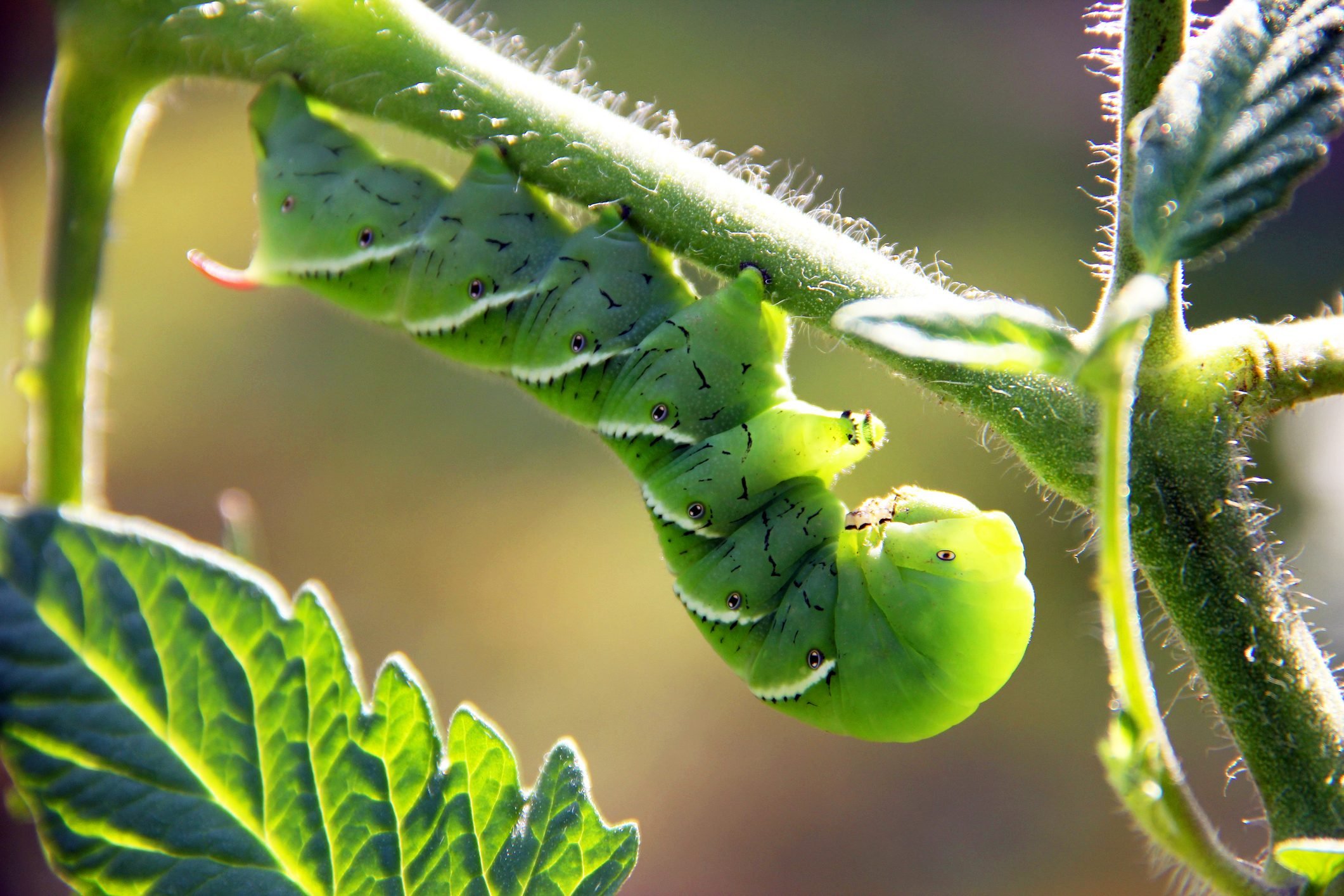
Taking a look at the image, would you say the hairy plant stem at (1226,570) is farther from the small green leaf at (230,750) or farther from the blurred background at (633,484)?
the blurred background at (633,484)

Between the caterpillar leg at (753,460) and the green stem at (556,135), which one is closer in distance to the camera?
the green stem at (556,135)

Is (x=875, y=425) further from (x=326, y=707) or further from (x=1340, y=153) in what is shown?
(x=1340, y=153)

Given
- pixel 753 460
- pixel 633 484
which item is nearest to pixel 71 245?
pixel 753 460

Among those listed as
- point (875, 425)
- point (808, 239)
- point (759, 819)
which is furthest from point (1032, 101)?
point (808, 239)

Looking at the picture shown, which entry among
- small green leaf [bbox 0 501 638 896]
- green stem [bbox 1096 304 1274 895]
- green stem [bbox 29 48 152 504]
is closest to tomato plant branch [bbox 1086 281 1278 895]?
green stem [bbox 1096 304 1274 895]

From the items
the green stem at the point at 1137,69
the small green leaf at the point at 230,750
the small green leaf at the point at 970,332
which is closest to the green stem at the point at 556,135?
the green stem at the point at 1137,69

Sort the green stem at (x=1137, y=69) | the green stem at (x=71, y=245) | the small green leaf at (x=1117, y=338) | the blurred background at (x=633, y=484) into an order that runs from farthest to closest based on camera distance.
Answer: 1. the blurred background at (x=633, y=484)
2. the green stem at (x=71, y=245)
3. the green stem at (x=1137, y=69)
4. the small green leaf at (x=1117, y=338)
